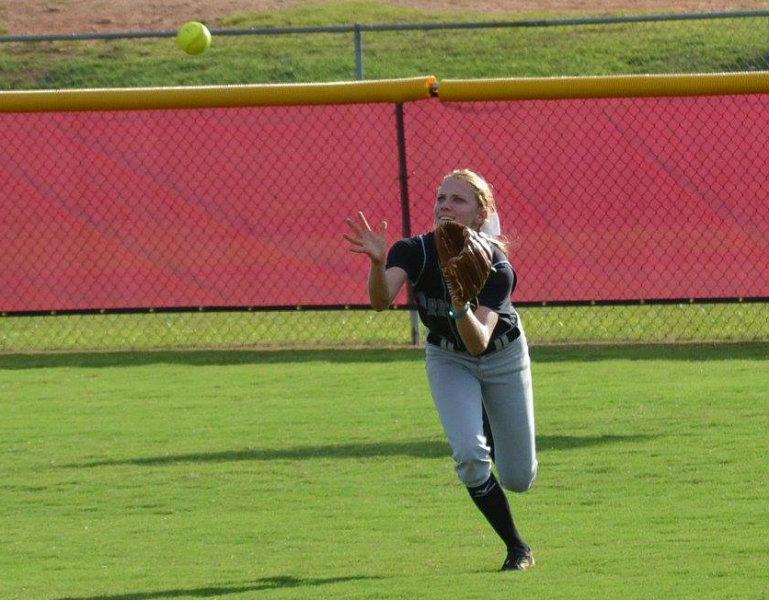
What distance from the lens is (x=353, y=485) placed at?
26.0ft

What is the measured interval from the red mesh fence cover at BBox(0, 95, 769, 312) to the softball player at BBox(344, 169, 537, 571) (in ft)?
17.7

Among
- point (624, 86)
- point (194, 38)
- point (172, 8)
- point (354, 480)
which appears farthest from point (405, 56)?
point (354, 480)

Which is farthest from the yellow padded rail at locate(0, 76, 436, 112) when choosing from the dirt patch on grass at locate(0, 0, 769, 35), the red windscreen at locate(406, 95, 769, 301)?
Answer: the dirt patch on grass at locate(0, 0, 769, 35)

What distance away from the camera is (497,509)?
20.2 ft

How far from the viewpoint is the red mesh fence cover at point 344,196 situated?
38.0 feet

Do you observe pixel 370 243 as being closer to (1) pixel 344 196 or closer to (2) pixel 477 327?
(2) pixel 477 327

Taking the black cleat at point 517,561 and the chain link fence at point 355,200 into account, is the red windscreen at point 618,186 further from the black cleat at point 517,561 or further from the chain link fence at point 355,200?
the black cleat at point 517,561

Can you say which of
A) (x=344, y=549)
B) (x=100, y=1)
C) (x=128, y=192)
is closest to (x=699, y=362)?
(x=128, y=192)

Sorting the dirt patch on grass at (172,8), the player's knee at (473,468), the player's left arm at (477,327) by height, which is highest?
the player's left arm at (477,327)

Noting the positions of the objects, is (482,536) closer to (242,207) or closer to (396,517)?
(396,517)

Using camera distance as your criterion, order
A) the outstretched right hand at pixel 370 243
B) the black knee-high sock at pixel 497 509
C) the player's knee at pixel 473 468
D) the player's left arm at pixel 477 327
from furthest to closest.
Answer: the black knee-high sock at pixel 497 509, the player's knee at pixel 473 468, the player's left arm at pixel 477 327, the outstretched right hand at pixel 370 243

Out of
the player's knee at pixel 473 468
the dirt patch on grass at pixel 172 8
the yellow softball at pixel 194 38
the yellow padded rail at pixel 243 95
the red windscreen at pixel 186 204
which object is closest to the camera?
the player's knee at pixel 473 468

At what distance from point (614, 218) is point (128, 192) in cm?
340

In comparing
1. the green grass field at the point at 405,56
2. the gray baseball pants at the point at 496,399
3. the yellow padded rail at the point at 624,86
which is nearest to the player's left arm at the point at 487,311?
the gray baseball pants at the point at 496,399
